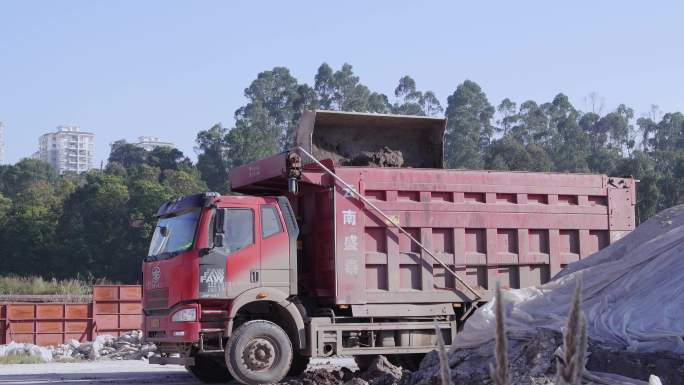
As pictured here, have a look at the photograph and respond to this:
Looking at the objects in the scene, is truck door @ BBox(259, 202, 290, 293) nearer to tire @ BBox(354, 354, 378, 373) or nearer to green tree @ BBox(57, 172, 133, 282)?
tire @ BBox(354, 354, 378, 373)

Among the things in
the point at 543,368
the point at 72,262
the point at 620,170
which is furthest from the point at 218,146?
the point at 543,368

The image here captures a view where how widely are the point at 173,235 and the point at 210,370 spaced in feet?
7.45

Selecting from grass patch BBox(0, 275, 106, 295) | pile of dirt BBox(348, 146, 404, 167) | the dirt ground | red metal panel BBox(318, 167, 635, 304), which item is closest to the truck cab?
red metal panel BBox(318, 167, 635, 304)

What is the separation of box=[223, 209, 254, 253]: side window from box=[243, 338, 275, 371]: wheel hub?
46.2 inches

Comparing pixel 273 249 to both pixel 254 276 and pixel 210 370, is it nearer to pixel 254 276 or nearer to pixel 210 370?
pixel 254 276

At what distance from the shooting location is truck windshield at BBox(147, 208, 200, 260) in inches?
448

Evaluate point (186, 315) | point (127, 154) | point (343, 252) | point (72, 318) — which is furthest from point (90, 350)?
point (127, 154)

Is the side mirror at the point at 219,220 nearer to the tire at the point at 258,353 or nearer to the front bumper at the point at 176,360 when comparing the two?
the tire at the point at 258,353

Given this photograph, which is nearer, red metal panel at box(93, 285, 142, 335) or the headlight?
the headlight

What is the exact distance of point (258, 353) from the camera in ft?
36.4

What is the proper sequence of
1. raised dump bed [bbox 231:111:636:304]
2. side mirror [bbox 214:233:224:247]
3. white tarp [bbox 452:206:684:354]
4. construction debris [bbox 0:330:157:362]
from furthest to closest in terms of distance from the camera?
1. construction debris [bbox 0:330:157:362]
2. raised dump bed [bbox 231:111:636:304]
3. side mirror [bbox 214:233:224:247]
4. white tarp [bbox 452:206:684:354]

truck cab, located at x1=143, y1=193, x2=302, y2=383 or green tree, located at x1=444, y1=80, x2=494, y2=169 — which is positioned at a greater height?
green tree, located at x1=444, y1=80, x2=494, y2=169

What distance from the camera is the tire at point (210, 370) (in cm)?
1282

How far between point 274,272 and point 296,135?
2.47 m
